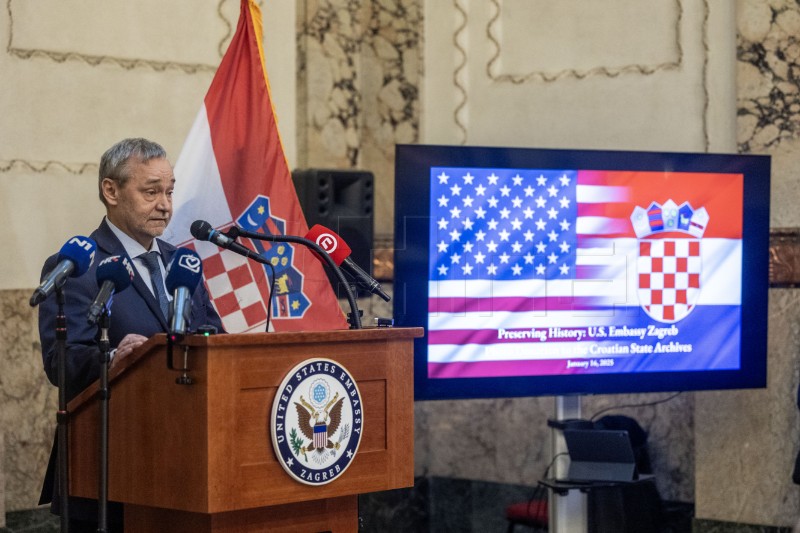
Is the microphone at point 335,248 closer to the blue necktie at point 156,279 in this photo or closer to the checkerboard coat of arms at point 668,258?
→ the blue necktie at point 156,279

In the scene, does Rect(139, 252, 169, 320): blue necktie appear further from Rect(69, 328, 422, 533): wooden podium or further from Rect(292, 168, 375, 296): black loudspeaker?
Rect(292, 168, 375, 296): black loudspeaker

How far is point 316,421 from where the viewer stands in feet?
8.75

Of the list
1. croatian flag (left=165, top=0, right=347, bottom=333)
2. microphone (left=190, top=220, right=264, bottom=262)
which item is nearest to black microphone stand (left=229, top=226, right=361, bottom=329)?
microphone (left=190, top=220, right=264, bottom=262)

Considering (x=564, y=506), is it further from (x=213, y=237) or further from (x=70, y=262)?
(x=70, y=262)

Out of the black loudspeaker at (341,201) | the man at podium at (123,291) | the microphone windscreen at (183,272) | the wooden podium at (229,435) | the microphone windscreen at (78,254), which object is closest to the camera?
the wooden podium at (229,435)

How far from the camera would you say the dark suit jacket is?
3.01 meters

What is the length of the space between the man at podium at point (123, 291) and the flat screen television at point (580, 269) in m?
1.25

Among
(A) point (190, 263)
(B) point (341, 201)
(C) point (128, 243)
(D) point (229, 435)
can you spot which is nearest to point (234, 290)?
(B) point (341, 201)

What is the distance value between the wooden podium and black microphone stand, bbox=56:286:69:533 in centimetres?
4

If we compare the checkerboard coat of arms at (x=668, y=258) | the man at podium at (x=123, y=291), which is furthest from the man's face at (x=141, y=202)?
the checkerboard coat of arms at (x=668, y=258)

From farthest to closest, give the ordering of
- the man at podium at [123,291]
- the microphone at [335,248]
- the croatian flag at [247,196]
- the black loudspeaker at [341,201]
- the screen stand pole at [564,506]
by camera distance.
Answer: the black loudspeaker at [341,201] < the screen stand pole at [564,506] < the croatian flag at [247,196] < the microphone at [335,248] < the man at podium at [123,291]

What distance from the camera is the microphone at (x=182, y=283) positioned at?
2.58 metres

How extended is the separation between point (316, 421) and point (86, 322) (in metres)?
0.79

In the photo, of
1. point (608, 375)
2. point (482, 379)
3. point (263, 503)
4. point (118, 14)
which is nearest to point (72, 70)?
point (118, 14)
